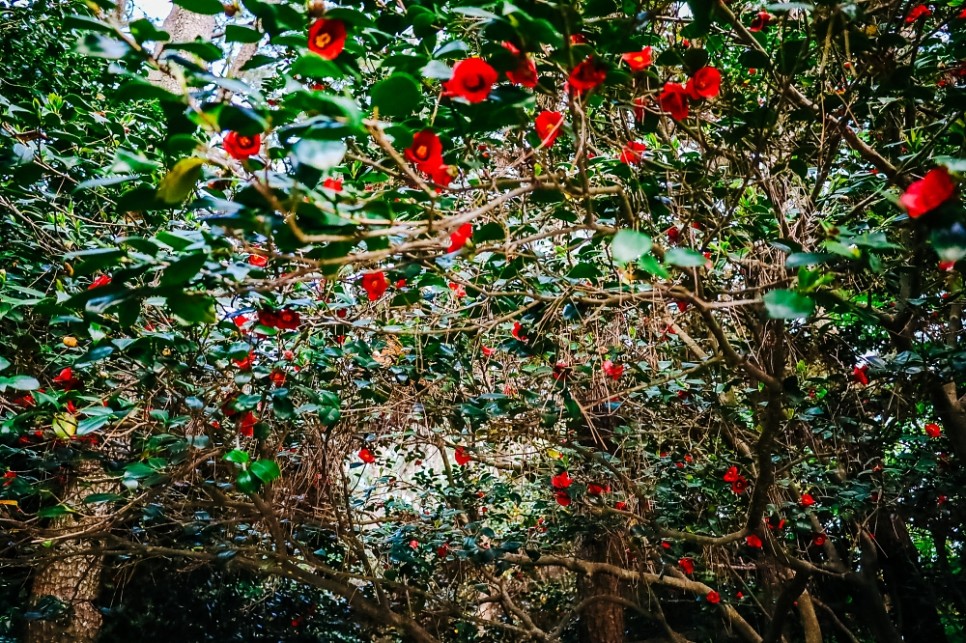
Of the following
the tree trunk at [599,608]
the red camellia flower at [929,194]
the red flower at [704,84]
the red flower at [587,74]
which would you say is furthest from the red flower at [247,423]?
the tree trunk at [599,608]

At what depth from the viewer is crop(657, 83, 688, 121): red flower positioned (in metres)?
1.39

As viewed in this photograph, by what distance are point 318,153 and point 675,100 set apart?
91cm

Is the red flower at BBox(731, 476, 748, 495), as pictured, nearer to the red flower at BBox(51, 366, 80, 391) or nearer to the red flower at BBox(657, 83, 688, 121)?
the red flower at BBox(657, 83, 688, 121)

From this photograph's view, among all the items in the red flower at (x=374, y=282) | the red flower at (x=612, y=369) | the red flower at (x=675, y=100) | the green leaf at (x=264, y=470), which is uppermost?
the red flower at (x=675, y=100)

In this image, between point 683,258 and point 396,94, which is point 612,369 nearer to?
point 683,258

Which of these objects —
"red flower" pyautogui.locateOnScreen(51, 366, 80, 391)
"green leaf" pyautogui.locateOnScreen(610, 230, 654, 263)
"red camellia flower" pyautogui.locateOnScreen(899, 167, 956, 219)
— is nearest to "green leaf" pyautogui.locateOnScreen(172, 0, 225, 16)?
A: "green leaf" pyautogui.locateOnScreen(610, 230, 654, 263)

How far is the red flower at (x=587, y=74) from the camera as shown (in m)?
1.15

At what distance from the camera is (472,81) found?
3.50 ft

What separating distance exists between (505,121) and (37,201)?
2.00 meters

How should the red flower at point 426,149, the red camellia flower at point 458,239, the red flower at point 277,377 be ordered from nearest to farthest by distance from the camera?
1. the red flower at point 426,149
2. the red camellia flower at point 458,239
3. the red flower at point 277,377

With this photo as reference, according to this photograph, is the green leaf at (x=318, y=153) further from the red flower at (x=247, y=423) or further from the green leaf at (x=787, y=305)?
the red flower at (x=247, y=423)

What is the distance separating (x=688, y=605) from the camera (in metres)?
5.20

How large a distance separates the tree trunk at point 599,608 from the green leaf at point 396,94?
3.48 metres

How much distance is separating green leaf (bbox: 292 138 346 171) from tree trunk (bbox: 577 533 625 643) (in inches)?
142
